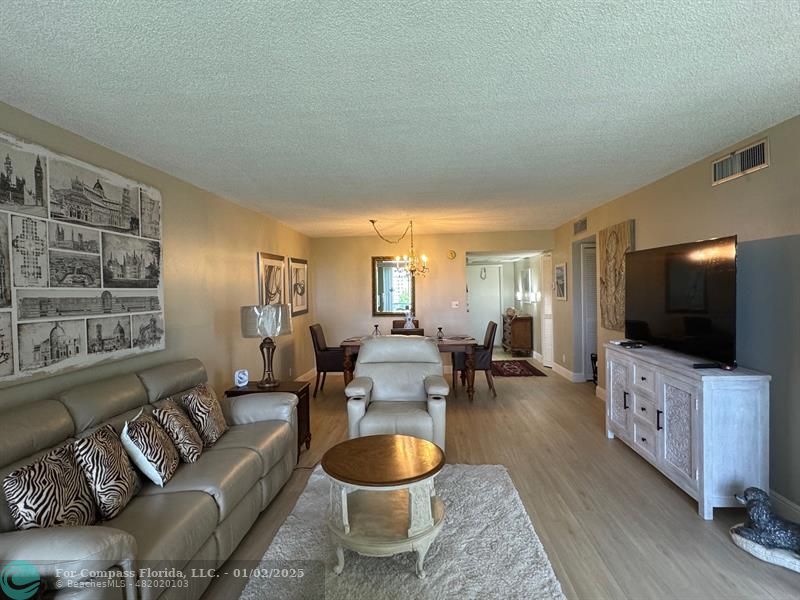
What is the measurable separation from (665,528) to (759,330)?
4.72 feet

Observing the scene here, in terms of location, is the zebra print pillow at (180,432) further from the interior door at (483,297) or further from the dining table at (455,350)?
the interior door at (483,297)

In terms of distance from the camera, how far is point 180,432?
2.37 metres

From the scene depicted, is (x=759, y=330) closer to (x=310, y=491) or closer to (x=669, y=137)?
(x=669, y=137)

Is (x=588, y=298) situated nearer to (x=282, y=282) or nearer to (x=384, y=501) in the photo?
(x=282, y=282)

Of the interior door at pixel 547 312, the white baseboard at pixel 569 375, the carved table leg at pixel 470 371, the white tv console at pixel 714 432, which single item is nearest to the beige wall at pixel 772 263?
the white tv console at pixel 714 432

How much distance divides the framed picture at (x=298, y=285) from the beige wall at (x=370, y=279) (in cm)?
51

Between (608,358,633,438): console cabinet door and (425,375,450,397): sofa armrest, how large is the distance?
156 cm

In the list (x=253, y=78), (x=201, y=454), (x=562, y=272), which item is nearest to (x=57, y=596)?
(x=201, y=454)

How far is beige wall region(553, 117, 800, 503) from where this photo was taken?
2.44 m

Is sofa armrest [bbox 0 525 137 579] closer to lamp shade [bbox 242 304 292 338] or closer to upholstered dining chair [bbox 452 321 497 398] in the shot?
lamp shade [bbox 242 304 292 338]

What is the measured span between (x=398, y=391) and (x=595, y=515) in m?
1.80

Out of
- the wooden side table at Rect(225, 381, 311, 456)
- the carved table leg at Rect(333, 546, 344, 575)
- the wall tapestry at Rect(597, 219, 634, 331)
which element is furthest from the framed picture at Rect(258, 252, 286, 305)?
the wall tapestry at Rect(597, 219, 634, 331)

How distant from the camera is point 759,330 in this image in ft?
8.80

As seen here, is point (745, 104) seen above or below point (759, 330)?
above
